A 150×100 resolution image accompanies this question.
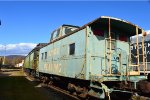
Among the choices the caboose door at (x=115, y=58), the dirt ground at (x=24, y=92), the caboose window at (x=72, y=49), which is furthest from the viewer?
the dirt ground at (x=24, y=92)

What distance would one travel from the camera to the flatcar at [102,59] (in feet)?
34.8

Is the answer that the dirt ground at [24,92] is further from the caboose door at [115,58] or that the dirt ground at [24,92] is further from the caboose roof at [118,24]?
the caboose roof at [118,24]

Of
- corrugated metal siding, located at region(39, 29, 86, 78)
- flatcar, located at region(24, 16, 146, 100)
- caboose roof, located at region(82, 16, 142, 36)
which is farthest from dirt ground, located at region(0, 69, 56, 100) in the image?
caboose roof, located at region(82, 16, 142, 36)

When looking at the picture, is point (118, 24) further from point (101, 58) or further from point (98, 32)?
point (101, 58)

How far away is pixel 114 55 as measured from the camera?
1195 centimetres

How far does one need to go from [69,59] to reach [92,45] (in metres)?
2.32

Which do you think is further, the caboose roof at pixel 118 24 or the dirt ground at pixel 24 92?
the dirt ground at pixel 24 92

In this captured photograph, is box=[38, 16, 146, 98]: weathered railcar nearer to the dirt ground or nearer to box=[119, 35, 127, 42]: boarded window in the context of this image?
box=[119, 35, 127, 42]: boarded window

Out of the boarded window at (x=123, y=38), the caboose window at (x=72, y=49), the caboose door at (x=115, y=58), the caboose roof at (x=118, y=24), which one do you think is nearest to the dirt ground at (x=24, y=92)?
the caboose window at (x=72, y=49)

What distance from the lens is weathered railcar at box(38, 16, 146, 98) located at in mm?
10662

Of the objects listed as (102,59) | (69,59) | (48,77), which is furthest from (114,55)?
(48,77)

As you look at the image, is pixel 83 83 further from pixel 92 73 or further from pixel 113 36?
pixel 113 36

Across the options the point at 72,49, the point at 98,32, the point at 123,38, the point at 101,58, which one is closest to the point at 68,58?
the point at 72,49

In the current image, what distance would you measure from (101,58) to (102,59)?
7cm
